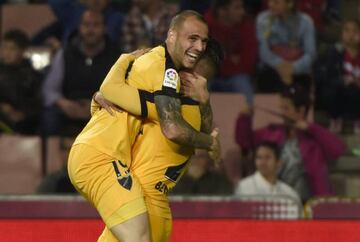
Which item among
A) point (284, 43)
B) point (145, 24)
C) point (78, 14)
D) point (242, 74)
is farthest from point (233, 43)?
point (78, 14)

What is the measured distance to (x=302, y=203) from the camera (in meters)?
8.36

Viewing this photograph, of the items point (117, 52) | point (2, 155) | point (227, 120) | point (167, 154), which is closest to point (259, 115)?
point (227, 120)

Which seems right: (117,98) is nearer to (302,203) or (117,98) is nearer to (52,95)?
(302,203)

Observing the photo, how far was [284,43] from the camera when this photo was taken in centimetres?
1018

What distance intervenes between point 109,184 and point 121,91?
462 millimetres

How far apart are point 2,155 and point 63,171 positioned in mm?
632

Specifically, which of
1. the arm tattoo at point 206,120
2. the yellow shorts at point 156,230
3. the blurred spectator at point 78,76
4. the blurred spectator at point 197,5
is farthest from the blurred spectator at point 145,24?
the yellow shorts at point 156,230

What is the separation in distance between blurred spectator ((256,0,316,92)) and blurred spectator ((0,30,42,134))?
1.91m

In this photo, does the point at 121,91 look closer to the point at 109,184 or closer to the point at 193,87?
the point at 193,87

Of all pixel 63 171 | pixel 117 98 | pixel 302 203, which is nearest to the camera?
pixel 117 98

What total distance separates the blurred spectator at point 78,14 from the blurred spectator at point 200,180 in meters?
1.41

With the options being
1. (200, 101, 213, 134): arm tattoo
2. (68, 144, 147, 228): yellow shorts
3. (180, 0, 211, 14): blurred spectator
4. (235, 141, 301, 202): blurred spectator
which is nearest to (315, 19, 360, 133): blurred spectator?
(235, 141, 301, 202): blurred spectator

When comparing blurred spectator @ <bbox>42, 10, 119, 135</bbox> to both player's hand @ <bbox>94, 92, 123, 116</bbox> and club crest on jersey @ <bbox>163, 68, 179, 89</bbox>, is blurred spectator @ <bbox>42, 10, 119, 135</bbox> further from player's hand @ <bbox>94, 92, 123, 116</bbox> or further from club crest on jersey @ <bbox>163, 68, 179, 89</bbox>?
club crest on jersey @ <bbox>163, 68, 179, 89</bbox>

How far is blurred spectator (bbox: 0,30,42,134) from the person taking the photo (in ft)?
32.2
